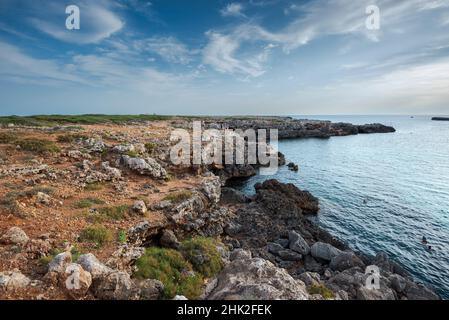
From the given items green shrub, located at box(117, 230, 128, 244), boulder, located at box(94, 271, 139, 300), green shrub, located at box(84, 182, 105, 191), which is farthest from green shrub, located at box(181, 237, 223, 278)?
green shrub, located at box(84, 182, 105, 191)

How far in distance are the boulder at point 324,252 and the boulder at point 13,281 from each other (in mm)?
19235

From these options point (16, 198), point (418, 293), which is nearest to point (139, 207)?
point (16, 198)

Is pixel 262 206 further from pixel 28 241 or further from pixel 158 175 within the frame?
pixel 28 241

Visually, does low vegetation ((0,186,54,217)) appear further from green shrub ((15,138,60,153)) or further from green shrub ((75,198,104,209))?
green shrub ((15,138,60,153))

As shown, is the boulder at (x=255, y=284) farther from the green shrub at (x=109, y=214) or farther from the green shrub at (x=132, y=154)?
the green shrub at (x=132, y=154)

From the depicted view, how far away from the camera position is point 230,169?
4816 cm

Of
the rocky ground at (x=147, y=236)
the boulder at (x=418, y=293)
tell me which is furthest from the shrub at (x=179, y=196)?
the boulder at (x=418, y=293)

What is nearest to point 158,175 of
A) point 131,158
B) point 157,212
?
point 131,158

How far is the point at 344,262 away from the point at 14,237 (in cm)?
2079

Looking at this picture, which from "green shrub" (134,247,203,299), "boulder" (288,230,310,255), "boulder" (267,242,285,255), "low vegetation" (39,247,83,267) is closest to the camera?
"green shrub" (134,247,203,299)

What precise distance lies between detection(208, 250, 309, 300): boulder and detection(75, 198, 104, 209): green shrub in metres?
11.3

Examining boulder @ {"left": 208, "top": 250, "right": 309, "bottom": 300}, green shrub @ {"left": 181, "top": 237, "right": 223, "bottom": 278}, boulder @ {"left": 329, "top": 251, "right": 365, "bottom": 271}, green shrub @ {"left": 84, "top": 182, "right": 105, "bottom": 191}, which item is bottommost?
boulder @ {"left": 329, "top": 251, "right": 365, "bottom": 271}

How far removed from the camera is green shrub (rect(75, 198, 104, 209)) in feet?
57.3
